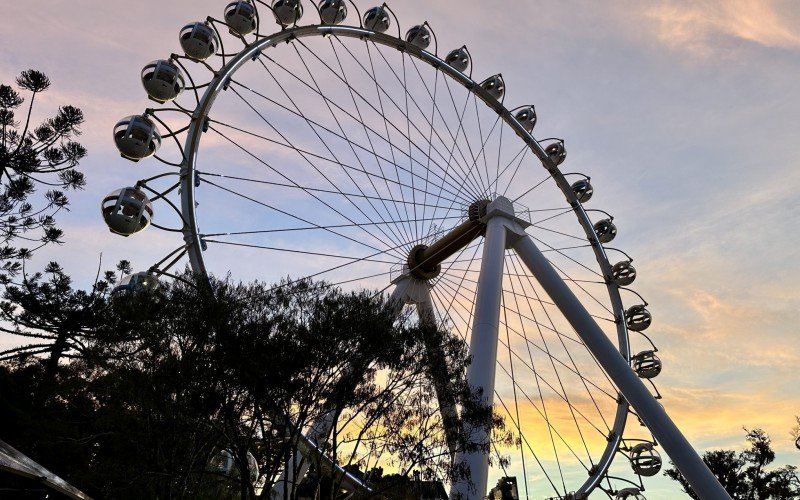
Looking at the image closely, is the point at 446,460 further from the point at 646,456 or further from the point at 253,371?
the point at 646,456

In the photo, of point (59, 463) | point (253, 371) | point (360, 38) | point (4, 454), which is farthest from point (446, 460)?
point (59, 463)

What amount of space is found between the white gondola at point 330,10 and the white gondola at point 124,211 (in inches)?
358

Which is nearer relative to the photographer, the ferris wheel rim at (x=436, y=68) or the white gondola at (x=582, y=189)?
the ferris wheel rim at (x=436, y=68)

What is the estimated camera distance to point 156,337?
1339 cm

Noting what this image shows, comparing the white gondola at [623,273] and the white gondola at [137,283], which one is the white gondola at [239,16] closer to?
the white gondola at [137,283]

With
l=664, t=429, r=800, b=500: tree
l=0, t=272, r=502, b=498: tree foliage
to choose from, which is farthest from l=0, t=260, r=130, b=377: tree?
l=664, t=429, r=800, b=500: tree

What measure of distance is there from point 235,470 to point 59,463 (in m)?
11.8

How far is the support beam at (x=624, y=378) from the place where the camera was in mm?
15102

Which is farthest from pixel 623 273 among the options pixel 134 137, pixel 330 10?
pixel 134 137

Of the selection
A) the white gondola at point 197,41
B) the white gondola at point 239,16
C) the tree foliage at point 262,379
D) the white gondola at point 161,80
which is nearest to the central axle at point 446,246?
the tree foliage at point 262,379

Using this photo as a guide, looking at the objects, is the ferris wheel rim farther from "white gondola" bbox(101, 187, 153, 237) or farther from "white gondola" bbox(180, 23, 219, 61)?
"white gondola" bbox(101, 187, 153, 237)

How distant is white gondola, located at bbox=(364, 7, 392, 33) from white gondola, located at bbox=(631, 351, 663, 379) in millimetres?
15068

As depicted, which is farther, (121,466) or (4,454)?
(121,466)

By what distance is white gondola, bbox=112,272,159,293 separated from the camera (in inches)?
496
